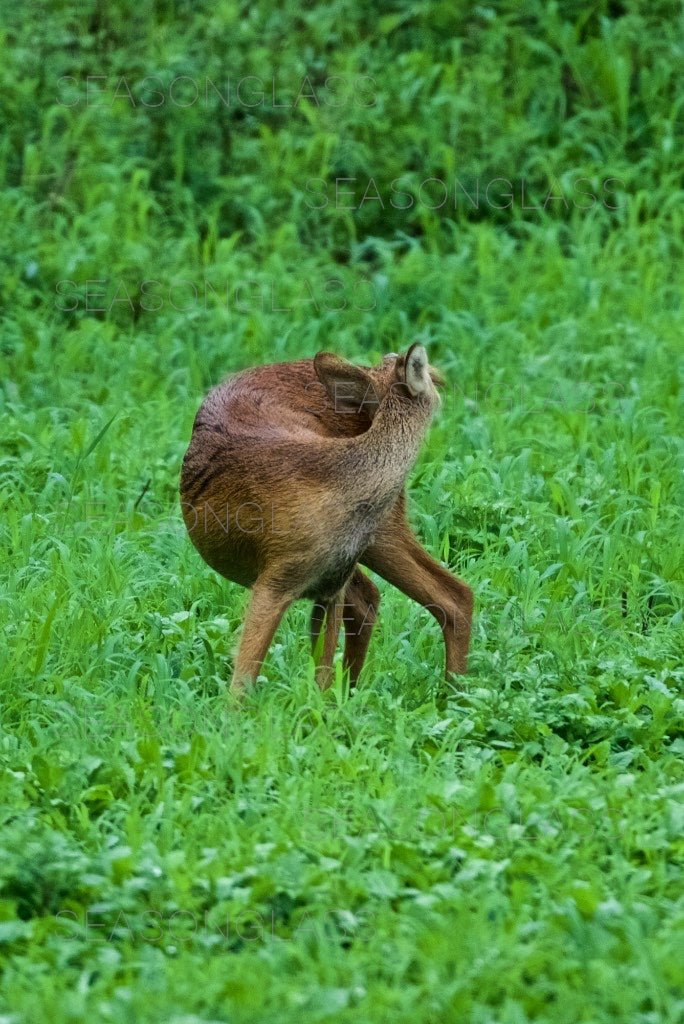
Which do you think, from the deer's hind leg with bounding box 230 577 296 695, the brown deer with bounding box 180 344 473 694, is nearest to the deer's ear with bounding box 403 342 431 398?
the brown deer with bounding box 180 344 473 694

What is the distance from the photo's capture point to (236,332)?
26.0 ft

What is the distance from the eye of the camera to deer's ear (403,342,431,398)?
190 inches

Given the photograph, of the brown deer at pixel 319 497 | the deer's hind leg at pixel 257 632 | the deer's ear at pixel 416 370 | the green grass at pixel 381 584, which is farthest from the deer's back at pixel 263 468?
the green grass at pixel 381 584

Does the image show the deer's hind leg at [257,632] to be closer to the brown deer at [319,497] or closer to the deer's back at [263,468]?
the brown deer at [319,497]

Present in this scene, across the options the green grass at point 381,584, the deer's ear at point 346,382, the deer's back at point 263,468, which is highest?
the deer's ear at point 346,382

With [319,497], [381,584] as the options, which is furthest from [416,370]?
[381,584]

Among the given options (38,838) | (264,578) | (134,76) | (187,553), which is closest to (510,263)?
(134,76)

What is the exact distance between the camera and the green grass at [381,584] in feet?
12.0

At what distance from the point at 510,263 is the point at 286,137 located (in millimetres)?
1476

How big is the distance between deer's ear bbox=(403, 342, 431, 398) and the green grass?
0.84 meters

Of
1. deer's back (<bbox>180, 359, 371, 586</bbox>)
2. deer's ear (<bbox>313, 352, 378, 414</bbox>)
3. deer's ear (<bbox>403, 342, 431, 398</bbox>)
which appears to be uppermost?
deer's ear (<bbox>403, 342, 431, 398</bbox>)

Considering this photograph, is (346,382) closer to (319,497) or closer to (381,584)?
(319,497)

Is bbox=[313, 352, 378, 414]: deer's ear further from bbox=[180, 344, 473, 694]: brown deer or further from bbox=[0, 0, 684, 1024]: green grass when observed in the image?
bbox=[0, 0, 684, 1024]: green grass

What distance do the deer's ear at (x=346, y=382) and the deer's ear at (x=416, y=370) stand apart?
146 millimetres
